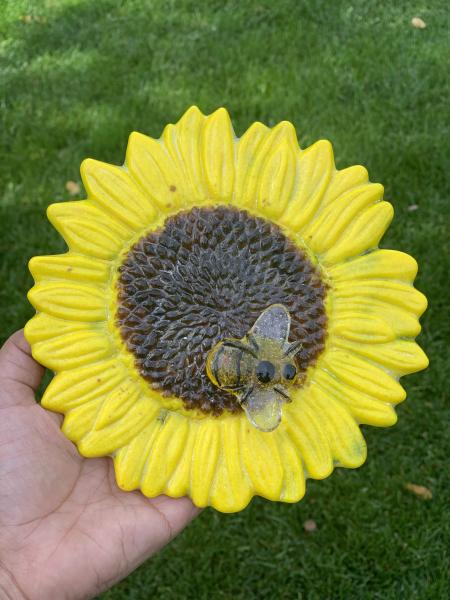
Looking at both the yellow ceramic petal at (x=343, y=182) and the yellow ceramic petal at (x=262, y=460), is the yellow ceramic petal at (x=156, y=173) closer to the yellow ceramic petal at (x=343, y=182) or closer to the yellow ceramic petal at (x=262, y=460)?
the yellow ceramic petal at (x=343, y=182)

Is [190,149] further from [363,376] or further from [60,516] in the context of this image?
[60,516]

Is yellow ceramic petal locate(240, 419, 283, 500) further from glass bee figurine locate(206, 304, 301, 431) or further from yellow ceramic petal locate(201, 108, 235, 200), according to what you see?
yellow ceramic petal locate(201, 108, 235, 200)

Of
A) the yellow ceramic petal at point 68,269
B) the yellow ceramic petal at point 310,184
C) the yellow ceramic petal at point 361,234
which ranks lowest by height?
the yellow ceramic petal at point 68,269

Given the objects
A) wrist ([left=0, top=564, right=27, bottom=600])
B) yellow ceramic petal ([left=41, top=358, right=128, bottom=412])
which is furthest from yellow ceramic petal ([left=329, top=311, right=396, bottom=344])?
wrist ([left=0, top=564, right=27, bottom=600])

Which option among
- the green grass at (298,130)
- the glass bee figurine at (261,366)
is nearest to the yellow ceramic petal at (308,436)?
the glass bee figurine at (261,366)

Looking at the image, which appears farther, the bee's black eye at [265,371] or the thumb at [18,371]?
the thumb at [18,371]

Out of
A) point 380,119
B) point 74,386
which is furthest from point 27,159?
point 74,386

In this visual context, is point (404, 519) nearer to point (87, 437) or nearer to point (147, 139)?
point (87, 437)
